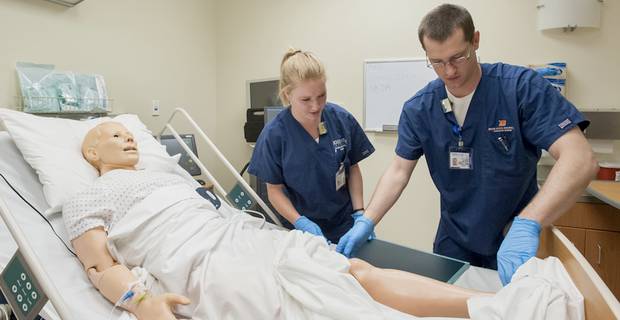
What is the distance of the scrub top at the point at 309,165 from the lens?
1633 millimetres

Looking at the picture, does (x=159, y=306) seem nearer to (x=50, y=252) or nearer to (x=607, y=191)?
(x=50, y=252)

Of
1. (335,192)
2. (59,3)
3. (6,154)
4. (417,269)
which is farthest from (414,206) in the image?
(59,3)

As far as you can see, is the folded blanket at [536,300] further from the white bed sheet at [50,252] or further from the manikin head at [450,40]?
the manikin head at [450,40]

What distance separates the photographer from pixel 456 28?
1181mm

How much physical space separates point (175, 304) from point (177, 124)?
7.64 ft

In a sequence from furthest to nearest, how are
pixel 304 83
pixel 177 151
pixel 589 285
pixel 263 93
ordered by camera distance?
pixel 263 93 → pixel 177 151 → pixel 304 83 → pixel 589 285

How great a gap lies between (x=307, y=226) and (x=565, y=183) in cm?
88

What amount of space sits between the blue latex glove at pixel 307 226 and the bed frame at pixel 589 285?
2.62 ft

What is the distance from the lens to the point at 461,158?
1.37 m

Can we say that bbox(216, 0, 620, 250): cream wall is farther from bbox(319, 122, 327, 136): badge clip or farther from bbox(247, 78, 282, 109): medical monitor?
bbox(319, 122, 327, 136): badge clip

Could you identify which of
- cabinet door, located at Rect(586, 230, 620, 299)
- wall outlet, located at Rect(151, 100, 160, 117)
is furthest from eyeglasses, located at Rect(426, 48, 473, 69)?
wall outlet, located at Rect(151, 100, 160, 117)

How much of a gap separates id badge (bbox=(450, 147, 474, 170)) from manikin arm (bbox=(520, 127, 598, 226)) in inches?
10.3

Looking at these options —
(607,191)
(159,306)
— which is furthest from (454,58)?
(607,191)

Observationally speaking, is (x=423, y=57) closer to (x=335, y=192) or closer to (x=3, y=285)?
(x=335, y=192)
